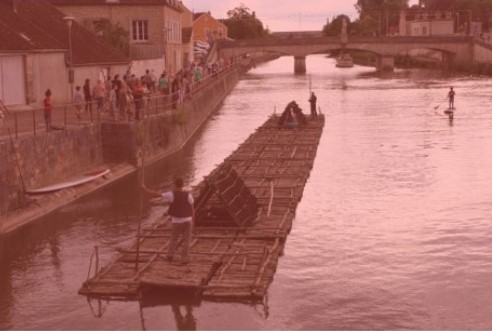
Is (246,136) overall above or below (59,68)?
below

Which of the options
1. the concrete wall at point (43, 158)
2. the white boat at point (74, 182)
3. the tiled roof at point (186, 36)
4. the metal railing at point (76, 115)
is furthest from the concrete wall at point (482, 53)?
the white boat at point (74, 182)

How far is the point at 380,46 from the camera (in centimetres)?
11200

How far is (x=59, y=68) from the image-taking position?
121ft

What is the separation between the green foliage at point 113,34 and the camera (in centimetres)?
5184

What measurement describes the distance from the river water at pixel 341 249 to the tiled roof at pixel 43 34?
6514 mm

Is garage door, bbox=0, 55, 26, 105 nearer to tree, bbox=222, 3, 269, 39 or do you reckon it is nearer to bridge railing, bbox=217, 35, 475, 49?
bridge railing, bbox=217, 35, 475, 49

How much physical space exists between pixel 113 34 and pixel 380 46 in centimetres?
6486

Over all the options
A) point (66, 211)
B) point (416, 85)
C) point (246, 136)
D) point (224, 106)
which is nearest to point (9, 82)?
point (66, 211)

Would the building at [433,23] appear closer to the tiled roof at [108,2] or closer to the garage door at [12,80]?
the tiled roof at [108,2]

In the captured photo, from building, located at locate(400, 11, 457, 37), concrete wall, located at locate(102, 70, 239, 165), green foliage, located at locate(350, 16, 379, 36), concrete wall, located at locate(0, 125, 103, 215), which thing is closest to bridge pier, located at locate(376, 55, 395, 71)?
building, located at locate(400, 11, 457, 37)

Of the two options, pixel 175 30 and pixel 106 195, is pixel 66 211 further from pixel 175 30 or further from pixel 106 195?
pixel 175 30

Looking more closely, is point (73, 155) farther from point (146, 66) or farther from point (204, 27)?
point (204, 27)

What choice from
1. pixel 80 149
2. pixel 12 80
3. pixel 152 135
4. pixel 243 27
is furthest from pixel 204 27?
pixel 80 149

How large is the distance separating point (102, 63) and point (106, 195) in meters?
14.1
